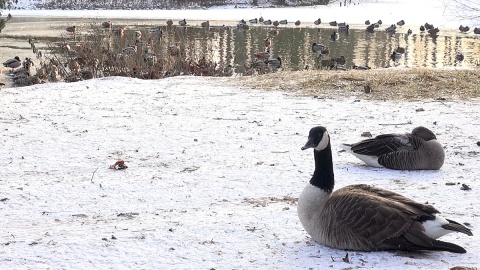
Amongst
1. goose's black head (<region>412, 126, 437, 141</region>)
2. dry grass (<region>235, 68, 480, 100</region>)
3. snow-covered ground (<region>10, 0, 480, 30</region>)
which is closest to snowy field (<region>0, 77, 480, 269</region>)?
goose's black head (<region>412, 126, 437, 141</region>)

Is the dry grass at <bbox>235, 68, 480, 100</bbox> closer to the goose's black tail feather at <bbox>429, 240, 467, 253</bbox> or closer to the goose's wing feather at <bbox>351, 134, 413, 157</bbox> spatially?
the goose's wing feather at <bbox>351, 134, 413, 157</bbox>

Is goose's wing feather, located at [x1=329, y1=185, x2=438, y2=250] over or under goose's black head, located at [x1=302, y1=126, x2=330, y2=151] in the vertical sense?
under

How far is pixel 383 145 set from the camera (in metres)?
5.95

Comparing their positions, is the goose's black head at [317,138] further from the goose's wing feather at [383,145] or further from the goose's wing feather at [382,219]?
the goose's wing feather at [383,145]

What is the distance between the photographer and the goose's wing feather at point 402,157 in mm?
5883

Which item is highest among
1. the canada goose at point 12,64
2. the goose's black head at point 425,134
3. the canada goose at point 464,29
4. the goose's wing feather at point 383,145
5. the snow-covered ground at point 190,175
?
the canada goose at point 464,29

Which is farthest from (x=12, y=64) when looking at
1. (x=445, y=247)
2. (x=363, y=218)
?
(x=445, y=247)

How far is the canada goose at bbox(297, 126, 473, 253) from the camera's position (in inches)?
145

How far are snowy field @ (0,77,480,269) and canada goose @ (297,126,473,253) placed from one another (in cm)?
11

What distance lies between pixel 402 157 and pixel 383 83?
4.87 m

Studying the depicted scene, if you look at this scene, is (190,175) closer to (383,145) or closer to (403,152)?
(383,145)

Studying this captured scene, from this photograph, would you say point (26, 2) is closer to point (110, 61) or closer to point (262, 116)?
point (110, 61)

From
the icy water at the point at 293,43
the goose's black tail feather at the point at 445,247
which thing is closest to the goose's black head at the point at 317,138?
the goose's black tail feather at the point at 445,247

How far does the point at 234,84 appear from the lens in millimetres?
11250
